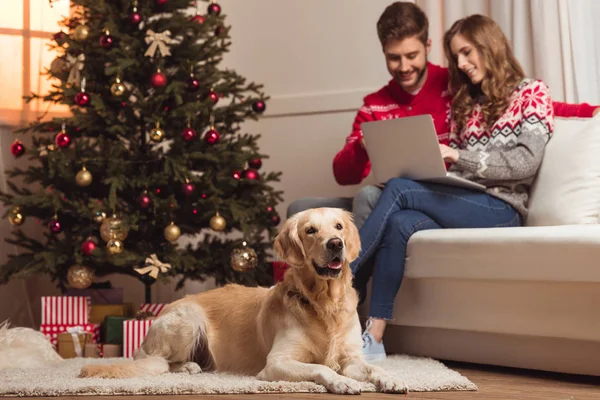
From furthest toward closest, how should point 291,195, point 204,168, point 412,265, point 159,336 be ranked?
point 291,195 < point 204,168 < point 412,265 < point 159,336

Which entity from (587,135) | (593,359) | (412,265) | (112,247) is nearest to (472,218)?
(412,265)

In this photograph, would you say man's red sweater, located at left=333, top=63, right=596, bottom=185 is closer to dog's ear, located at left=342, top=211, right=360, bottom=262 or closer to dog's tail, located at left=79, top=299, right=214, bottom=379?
dog's ear, located at left=342, top=211, right=360, bottom=262

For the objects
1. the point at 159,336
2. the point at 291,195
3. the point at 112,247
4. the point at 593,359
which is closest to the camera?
the point at 593,359

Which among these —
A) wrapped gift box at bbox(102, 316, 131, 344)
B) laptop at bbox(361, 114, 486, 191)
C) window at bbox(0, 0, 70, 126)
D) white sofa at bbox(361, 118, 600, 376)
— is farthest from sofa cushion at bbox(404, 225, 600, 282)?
window at bbox(0, 0, 70, 126)

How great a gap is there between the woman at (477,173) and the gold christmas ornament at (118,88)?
124 cm

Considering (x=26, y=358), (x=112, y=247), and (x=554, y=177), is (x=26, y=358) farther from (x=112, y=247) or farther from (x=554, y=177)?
(x=554, y=177)

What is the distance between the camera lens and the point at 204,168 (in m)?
3.72

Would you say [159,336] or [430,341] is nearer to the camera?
[159,336]

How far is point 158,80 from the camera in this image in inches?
139

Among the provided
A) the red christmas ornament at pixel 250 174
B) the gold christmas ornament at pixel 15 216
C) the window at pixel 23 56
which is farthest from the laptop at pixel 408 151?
the window at pixel 23 56

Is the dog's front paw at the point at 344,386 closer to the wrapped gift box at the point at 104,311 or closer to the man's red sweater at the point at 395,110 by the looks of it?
the man's red sweater at the point at 395,110

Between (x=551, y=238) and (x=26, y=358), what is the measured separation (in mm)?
1874

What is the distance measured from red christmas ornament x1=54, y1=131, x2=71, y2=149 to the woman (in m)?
1.39

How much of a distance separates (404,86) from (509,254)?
122cm
